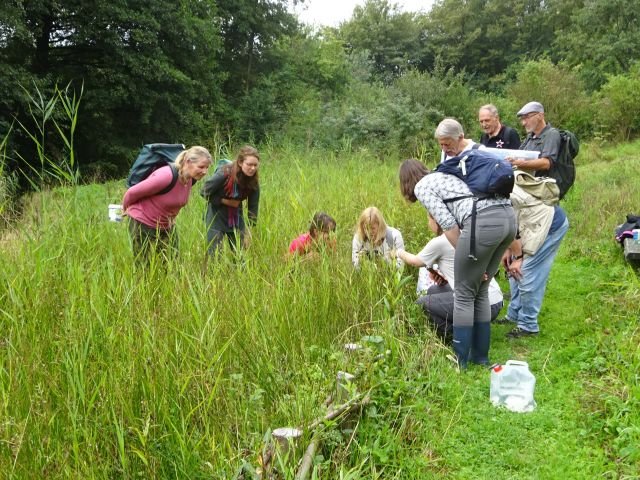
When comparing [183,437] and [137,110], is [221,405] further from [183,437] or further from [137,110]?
[137,110]

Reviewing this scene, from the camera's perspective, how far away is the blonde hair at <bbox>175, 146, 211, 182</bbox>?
405cm

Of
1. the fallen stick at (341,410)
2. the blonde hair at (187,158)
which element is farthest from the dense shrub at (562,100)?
the fallen stick at (341,410)

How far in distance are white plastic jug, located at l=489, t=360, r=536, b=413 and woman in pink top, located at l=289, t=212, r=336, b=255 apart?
1.53 meters

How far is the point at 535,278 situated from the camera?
4.24 m

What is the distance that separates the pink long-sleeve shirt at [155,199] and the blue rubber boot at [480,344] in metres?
2.39

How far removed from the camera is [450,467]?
262 cm

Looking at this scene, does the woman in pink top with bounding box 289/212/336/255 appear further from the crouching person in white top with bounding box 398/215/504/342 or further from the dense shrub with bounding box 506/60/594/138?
the dense shrub with bounding box 506/60/594/138

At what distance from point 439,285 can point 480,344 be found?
56 cm

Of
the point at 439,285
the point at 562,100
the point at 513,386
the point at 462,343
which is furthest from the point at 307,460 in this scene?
the point at 562,100

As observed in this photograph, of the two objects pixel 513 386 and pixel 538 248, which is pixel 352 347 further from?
pixel 538 248

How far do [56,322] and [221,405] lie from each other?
3.12 feet

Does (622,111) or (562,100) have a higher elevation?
(562,100)

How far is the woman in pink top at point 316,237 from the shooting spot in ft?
13.4

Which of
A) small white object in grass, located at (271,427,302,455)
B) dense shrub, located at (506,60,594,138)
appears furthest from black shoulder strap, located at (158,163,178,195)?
dense shrub, located at (506,60,594,138)
